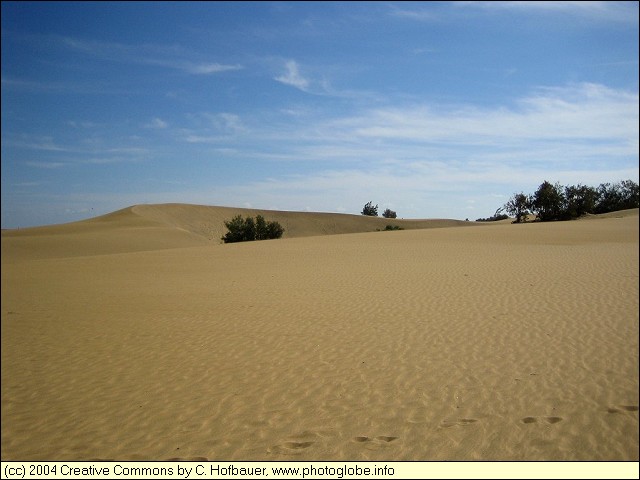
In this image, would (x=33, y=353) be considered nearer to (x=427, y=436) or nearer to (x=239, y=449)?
(x=239, y=449)

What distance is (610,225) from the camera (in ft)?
A: 108

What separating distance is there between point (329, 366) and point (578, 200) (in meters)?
58.2

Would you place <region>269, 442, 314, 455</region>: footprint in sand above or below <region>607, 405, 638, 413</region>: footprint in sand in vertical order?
below

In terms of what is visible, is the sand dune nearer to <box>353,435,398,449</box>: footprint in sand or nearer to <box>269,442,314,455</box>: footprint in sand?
<box>269,442,314,455</box>: footprint in sand

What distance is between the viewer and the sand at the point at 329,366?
510 centimetres

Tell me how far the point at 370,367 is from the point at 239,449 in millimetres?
3056

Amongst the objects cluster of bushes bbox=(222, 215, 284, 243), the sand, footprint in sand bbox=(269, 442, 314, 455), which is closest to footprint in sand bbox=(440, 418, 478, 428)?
the sand

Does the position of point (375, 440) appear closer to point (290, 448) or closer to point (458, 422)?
point (290, 448)

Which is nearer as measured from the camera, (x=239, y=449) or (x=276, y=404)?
(x=239, y=449)

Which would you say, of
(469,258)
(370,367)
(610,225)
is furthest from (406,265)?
(610,225)

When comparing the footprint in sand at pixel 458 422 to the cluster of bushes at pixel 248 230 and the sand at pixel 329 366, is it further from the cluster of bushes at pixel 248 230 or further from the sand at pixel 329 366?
the cluster of bushes at pixel 248 230

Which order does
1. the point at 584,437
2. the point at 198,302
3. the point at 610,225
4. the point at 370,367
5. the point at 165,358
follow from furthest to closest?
the point at 610,225 → the point at 198,302 → the point at 165,358 → the point at 370,367 → the point at 584,437

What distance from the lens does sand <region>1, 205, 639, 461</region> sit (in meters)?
5.10

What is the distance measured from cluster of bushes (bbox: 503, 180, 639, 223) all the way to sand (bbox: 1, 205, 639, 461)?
137 ft
